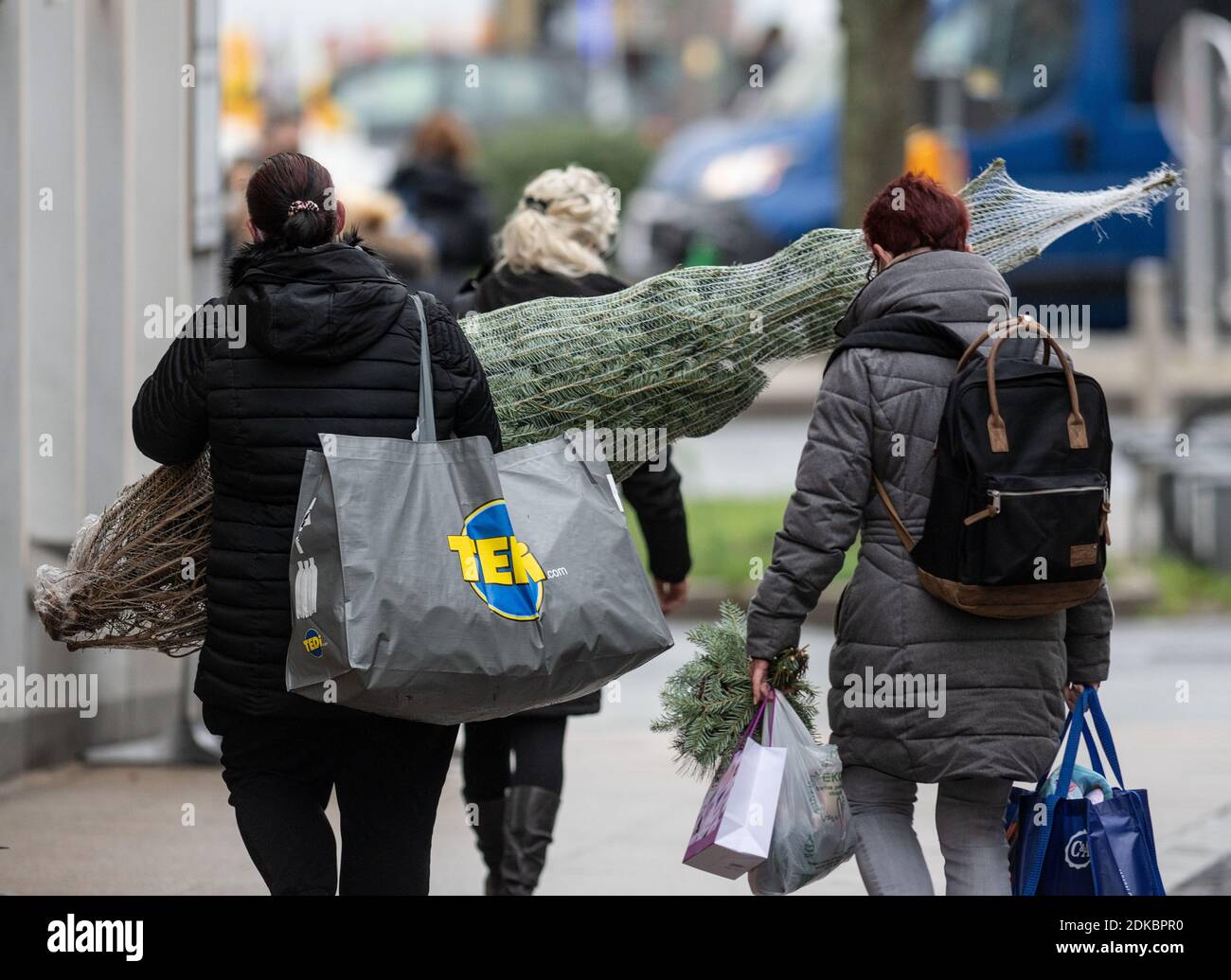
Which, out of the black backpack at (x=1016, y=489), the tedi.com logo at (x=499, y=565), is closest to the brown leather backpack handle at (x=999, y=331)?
the black backpack at (x=1016, y=489)

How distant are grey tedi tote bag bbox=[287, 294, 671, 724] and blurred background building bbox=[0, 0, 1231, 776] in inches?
69.1

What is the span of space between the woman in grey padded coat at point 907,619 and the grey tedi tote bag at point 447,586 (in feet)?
1.24

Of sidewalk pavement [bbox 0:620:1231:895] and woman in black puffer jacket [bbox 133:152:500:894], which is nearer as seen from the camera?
woman in black puffer jacket [bbox 133:152:500:894]

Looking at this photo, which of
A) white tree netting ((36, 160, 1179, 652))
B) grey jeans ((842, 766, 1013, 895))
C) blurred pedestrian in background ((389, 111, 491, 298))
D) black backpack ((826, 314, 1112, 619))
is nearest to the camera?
black backpack ((826, 314, 1112, 619))

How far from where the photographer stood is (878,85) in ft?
33.6

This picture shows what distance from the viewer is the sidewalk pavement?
18.4 ft

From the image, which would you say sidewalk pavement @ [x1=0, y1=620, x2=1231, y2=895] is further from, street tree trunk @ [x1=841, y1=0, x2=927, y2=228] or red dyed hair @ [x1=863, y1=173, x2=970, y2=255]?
street tree trunk @ [x1=841, y1=0, x2=927, y2=228]

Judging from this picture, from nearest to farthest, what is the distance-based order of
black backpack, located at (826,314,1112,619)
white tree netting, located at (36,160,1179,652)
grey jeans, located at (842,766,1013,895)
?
black backpack, located at (826,314,1112,619)
grey jeans, located at (842,766,1013,895)
white tree netting, located at (36,160,1179,652)

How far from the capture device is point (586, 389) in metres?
4.38

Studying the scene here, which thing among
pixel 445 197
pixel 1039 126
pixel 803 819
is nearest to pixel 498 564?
pixel 803 819

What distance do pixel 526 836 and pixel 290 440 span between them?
5.27 ft

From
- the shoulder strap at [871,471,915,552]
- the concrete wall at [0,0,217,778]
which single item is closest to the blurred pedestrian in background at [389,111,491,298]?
the concrete wall at [0,0,217,778]
